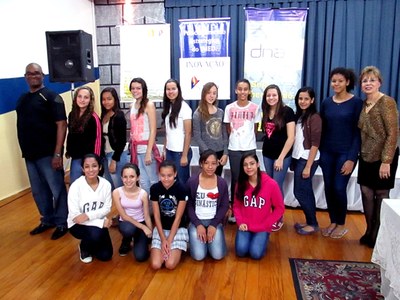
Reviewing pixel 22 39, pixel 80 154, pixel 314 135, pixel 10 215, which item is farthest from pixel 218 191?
pixel 22 39

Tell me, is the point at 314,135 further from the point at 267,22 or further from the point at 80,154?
the point at 267,22

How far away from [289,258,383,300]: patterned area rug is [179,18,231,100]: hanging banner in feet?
9.18

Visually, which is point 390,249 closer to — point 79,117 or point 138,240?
point 138,240

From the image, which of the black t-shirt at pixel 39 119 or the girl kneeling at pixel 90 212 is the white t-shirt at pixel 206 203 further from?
the black t-shirt at pixel 39 119

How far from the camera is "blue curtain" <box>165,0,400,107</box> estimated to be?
4.36 meters

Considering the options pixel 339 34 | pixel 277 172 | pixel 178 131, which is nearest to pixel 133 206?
pixel 178 131

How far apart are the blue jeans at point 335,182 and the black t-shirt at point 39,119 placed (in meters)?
2.00

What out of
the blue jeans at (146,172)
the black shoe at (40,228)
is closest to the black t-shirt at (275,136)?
the blue jeans at (146,172)

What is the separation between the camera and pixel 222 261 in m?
2.33

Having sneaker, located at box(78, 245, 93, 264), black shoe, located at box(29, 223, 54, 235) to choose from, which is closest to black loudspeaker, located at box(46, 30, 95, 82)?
black shoe, located at box(29, 223, 54, 235)

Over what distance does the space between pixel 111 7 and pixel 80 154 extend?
126 inches

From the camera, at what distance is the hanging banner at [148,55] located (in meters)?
4.66

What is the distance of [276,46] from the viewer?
14.5 ft

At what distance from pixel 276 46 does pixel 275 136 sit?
2.20 metres
